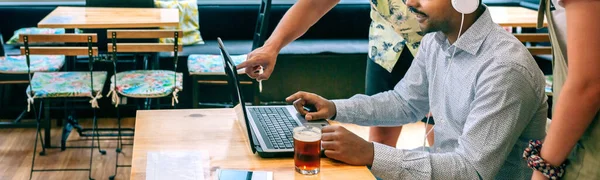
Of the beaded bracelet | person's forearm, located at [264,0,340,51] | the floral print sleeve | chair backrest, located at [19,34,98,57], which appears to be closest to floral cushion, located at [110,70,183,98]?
chair backrest, located at [19,34,98,57]

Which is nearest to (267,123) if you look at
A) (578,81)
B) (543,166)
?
(543,166)

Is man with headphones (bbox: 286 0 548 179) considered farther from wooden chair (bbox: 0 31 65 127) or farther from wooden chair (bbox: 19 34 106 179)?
wooden chair (bbox: 0 31 65 127)

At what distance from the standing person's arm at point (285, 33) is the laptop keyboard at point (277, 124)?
0.09m

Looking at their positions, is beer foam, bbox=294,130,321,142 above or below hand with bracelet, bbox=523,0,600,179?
below

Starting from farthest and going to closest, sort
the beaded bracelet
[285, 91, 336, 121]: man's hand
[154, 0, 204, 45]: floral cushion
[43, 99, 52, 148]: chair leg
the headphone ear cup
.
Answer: [154, 0, 204, 45]: floral cushion, [43, 99, 52, 148]: chair leg, [285, 91, 336, 121]: man's hand, the headphone ear cup, the beaded bracelet

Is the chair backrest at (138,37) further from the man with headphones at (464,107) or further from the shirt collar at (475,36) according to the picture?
the shirt collar at (475,36)

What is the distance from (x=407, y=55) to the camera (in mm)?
2525

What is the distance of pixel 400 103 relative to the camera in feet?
6.61

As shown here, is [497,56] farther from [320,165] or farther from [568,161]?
[320,165]

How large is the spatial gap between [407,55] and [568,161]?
3.85 ft

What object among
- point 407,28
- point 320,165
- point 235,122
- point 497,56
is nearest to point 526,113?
point 497,56

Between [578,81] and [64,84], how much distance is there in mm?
2870

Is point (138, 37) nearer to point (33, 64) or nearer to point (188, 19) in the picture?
point (33, 64)

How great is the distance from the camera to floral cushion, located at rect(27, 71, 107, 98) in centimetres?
351
